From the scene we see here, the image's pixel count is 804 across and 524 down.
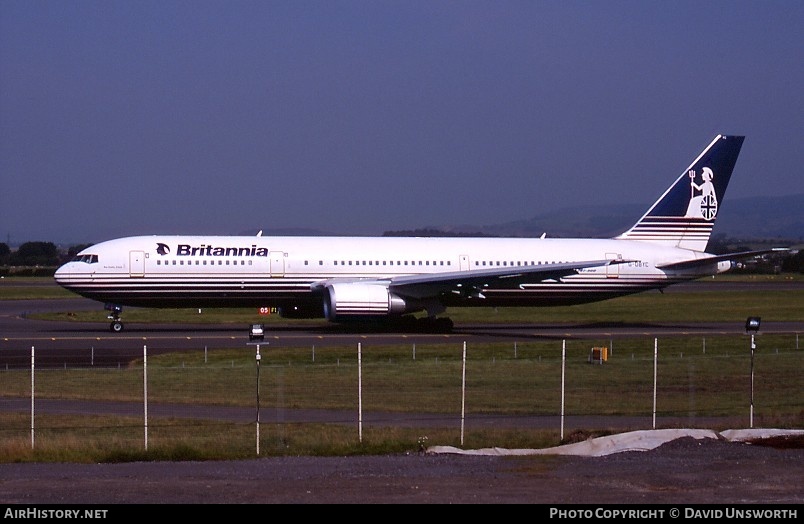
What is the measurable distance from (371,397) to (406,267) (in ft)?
67.1

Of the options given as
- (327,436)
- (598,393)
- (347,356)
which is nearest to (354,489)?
(327,436)

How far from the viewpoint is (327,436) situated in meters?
20.4

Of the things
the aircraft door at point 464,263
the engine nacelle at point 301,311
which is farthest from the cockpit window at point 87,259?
the aircraft door at point 464,263

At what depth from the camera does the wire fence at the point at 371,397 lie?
67.9 ft

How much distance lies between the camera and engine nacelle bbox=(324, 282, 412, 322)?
1641 inches

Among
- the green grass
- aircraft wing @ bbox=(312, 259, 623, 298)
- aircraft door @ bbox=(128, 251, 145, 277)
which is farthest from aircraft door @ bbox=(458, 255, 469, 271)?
aircraft door @ bbox=(128, 251, 145, 277)

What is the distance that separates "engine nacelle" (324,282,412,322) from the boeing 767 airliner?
0.05 meters

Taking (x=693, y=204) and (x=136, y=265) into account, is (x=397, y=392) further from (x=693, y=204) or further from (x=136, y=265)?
(x=693, y=204)

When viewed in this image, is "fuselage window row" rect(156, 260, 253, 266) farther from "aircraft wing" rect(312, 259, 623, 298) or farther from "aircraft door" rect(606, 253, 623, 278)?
"aircraft door" rect(606, 253, 623, 278)

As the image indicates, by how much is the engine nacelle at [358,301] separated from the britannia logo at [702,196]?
1531 centimetres

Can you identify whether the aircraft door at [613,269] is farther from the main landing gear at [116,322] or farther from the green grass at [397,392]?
the main landing gear at [116,322]

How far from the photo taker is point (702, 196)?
4947 cm
